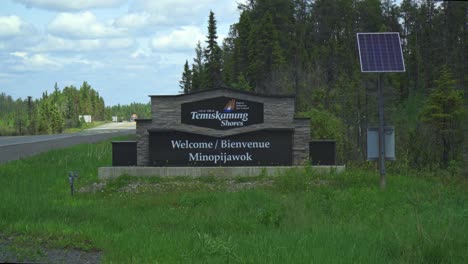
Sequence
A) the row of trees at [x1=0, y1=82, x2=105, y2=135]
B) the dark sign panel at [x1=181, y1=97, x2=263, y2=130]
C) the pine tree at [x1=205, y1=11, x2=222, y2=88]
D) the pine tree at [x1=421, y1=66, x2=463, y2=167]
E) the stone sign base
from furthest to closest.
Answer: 1. the row of trees at [x1=0, y1=82, x2=105, y2=135]
2. the pine tree at [x1=205, y1=11, x2=222, y2=88]
3. the pine tree at [x1=421, y1=66, x2=463, y2=167]
4. the dark sign panel at [x1=181, y1=97, x2=263, y2=130]
5. the stone sign base

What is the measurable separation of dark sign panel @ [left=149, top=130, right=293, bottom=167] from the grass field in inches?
41.9

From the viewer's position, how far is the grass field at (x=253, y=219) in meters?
6.35

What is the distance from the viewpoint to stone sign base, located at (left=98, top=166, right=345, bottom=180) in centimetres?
1460

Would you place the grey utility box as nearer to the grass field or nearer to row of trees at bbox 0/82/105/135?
the grass field

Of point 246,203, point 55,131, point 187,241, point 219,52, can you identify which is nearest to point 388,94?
point 219,52

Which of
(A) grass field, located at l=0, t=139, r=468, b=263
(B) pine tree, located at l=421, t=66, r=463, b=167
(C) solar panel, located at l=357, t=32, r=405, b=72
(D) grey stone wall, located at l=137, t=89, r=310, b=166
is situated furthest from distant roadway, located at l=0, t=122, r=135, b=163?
(B) pine tree, located at l=421, t=66, r=463, b=167

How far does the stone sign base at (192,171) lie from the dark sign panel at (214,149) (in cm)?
41

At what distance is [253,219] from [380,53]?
586 cm

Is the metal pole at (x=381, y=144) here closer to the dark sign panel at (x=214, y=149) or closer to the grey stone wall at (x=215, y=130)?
the grey stone wall at (x=215, y=130)

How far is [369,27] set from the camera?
73625 mm

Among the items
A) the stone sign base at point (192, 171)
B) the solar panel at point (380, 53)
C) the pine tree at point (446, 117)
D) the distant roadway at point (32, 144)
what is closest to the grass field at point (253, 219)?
the stone sign base at point (192, 171)

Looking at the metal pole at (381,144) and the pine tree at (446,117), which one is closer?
the metal pole at (381,144)

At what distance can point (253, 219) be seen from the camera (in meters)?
8.95

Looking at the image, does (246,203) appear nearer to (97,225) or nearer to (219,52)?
(97,225)
